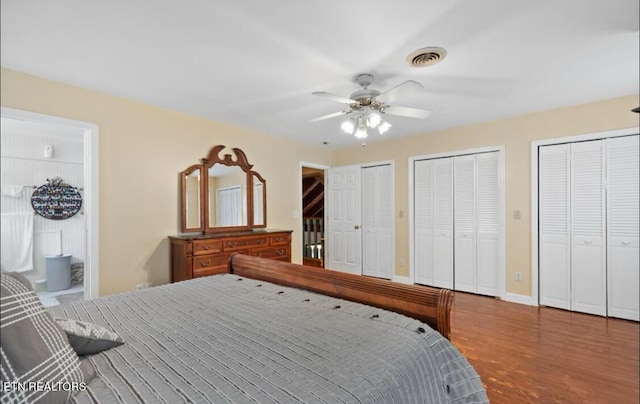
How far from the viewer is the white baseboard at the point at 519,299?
3.58m

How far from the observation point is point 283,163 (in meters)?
4.73

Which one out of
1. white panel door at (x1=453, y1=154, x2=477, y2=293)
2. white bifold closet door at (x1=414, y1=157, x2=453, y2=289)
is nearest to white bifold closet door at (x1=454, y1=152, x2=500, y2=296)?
white panel door at (x1=453, y1=154, x2=477, y2=293)

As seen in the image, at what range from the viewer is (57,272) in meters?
4.17

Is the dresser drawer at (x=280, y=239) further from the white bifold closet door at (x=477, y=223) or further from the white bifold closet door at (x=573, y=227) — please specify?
the white bifold closet door at (x=573, y=227)

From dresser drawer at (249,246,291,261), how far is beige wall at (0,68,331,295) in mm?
1004

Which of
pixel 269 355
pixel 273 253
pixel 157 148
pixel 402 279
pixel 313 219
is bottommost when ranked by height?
pixel 402 279

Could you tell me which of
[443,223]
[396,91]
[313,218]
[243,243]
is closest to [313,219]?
[313,218]

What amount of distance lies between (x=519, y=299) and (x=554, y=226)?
996 millimetres

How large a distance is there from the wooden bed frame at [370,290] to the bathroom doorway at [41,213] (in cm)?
332

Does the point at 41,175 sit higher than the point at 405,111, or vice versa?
the point at 405,111

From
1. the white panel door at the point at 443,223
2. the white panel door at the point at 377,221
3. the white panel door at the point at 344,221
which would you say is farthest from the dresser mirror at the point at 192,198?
the white panel door at the point at 443,223

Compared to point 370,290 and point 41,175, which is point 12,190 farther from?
point 370,290

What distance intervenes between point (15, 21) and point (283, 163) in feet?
10.6

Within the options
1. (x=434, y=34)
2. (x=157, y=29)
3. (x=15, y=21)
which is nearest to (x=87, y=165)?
(x=15, y=21)
